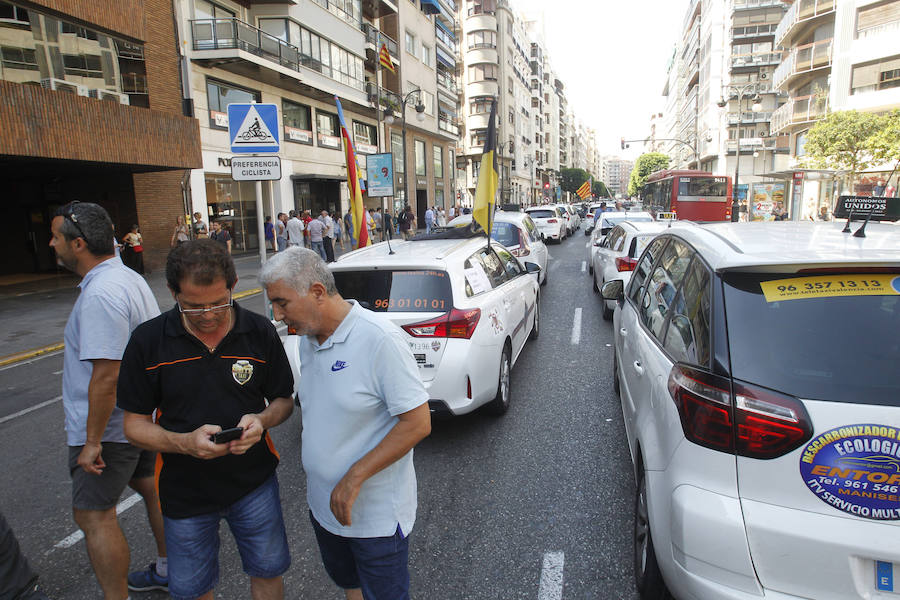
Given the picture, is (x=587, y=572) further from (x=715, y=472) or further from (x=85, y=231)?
(x=85, y=231)

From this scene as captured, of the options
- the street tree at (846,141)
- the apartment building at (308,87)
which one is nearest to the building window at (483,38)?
the apartment building at (308,87)

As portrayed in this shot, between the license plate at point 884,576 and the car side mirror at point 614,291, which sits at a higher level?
the car side mirror at point 614,291

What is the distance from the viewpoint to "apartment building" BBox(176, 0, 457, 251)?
19391mm

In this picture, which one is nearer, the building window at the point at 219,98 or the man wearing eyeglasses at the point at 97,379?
the man wearing eyeglasses at the point at 97,379

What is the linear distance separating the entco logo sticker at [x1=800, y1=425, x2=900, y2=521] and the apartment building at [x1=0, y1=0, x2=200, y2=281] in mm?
15588

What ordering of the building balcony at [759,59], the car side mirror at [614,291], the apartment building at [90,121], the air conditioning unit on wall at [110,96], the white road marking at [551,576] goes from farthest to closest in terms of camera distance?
the building balcony at [759,59], the air conditioning unit on wall at [110,96], the apartment building at [90,121], the car side mirror at [614,291], the white road marking at [551,576]

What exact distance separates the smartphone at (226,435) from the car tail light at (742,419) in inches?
65.6

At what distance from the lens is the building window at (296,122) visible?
23922 millimetres

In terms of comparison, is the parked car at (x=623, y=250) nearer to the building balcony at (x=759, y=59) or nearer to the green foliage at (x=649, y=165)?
the building balcony at (x=759, y=59)

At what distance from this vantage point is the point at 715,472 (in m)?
1.95

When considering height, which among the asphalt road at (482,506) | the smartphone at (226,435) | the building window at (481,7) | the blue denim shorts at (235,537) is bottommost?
the asphalt road at (482,506)

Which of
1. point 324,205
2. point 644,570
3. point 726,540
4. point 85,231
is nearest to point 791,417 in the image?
point 726,540

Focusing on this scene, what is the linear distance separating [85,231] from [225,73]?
21.0 meters

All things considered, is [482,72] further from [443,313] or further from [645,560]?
[645,560]
